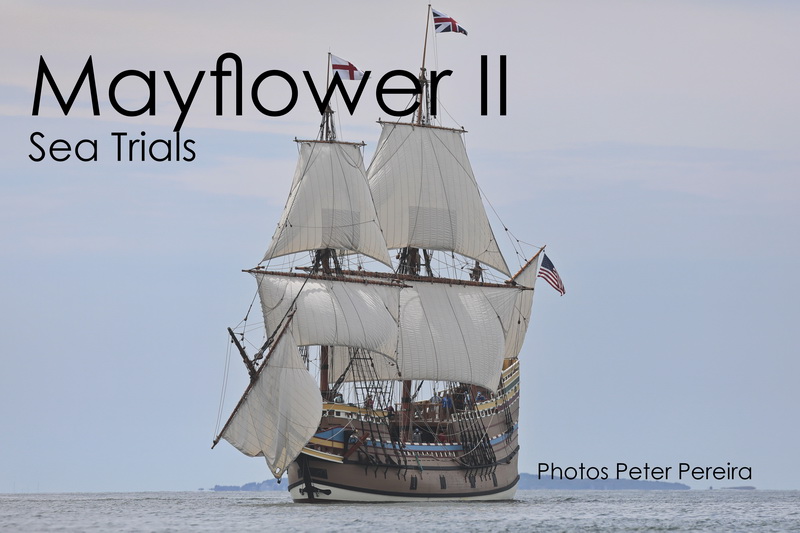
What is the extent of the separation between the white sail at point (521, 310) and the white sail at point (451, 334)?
16.7 ft

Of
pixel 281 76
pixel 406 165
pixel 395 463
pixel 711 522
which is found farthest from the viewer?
pixel 406 165

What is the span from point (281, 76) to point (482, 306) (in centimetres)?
4712

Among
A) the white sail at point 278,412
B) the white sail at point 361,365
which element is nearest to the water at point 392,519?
the white sail at point 278,412

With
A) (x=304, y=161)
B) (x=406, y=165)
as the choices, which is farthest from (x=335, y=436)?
(x=406, y=165)

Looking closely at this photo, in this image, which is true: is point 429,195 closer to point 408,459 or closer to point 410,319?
point 410,319

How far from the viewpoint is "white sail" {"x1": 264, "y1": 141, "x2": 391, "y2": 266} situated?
105562 mm

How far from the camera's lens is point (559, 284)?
121 meters

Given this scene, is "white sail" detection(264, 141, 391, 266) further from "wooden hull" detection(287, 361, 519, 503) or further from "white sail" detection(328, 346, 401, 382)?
"wooden hull" detection(287, 361, 519, 503)

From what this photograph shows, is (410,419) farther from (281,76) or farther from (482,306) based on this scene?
(281,76)

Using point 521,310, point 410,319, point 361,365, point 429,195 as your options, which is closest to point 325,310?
point 361,365

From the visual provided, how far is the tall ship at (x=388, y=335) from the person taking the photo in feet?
311

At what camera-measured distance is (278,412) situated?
3629 inches

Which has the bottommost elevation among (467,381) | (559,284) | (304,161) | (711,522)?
(711,522)

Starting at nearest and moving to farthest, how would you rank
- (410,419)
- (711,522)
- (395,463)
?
(711,522) → (395,463) → (410,419)
